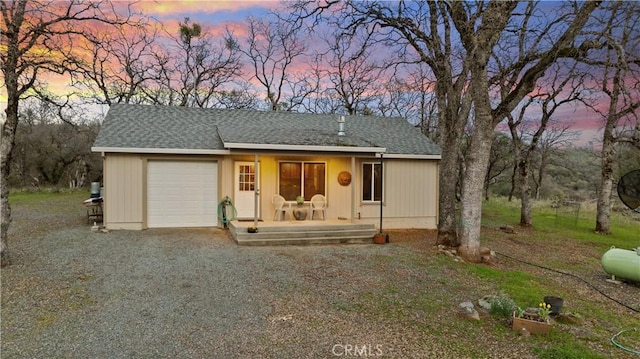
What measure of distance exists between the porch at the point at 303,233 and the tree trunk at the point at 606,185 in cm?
890

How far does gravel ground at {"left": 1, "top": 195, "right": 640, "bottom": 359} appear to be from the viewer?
13.9 ft

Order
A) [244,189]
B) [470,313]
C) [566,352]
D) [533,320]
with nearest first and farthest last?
[566,352] < [533,320] < [470,313] < [244,189]

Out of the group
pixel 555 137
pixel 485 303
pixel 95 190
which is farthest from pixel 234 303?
pixel 555 137

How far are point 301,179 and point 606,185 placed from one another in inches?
424

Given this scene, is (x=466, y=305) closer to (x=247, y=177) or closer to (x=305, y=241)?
(x=305, y=241)

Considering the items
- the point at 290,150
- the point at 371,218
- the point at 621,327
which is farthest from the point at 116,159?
the point at 621,327

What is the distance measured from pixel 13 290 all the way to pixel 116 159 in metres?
5.69

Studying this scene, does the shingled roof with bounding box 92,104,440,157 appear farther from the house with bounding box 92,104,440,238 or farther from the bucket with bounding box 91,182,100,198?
the bucket with bounding box 91,182,100,198

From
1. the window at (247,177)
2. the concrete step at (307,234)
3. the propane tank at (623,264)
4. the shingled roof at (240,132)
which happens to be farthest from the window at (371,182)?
the propane tank at (623,264)

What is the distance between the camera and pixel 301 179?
1224 centimetres

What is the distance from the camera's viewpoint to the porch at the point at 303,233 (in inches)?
385

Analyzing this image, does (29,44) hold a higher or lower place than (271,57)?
lower

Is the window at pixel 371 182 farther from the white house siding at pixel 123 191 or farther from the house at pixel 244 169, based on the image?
→ the white house siding at pixel 123 191

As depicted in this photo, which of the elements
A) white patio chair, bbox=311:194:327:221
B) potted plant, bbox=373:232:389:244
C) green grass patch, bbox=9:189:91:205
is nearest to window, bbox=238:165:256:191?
white patio chair, bbox=311:194:327:221
